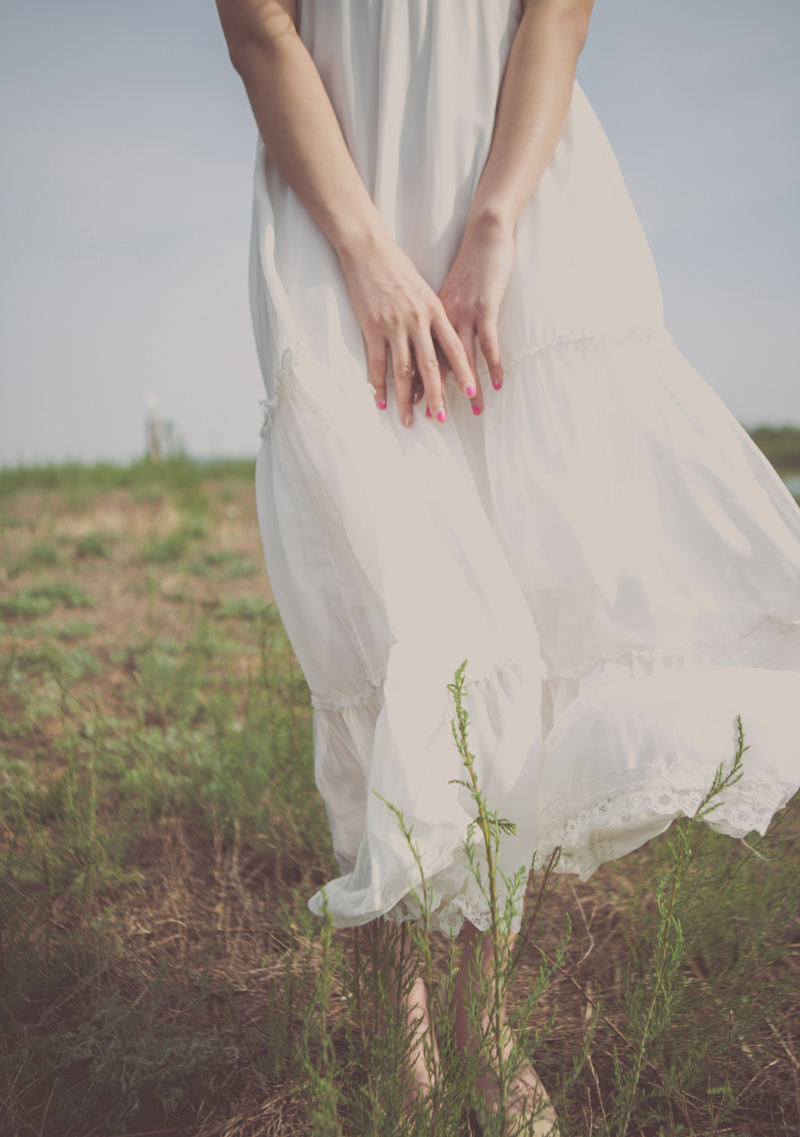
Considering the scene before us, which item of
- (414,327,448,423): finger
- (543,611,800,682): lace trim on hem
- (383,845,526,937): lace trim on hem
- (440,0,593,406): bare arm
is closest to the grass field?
(383,845,526,937): lace trim on hem

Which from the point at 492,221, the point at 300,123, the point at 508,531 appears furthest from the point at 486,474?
the point at 300,123

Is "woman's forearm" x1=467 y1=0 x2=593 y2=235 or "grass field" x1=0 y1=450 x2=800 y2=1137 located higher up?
"woman's forearm" x1=467 y1=0 x2=593 y2=235

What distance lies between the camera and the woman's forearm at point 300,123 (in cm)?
108

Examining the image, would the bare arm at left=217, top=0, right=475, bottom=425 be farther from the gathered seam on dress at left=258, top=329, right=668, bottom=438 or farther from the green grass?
the green grass

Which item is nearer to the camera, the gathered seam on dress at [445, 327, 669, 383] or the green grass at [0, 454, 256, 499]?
the gathered seam on dress at [445, 327, 669, 383]

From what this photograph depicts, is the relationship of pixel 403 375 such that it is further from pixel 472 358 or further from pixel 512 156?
pixel 512 156

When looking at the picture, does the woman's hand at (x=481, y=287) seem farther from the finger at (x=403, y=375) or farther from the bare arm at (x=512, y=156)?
the finger at (x=403, y=375)

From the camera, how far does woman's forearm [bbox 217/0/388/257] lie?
3.55 ft

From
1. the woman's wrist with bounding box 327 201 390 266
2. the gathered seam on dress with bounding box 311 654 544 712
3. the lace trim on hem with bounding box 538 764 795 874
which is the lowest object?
the lace trim on hem with bounding box 538 764 795 874

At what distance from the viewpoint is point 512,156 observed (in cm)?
111

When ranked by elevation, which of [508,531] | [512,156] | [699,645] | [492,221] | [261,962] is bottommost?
[261,962]

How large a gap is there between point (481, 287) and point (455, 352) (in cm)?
11

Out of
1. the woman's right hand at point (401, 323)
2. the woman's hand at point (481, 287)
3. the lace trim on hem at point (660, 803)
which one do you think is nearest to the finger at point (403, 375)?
the woman's right hand at point (401, 323)

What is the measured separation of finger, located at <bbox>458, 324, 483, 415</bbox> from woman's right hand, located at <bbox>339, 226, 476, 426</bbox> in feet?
0.09
